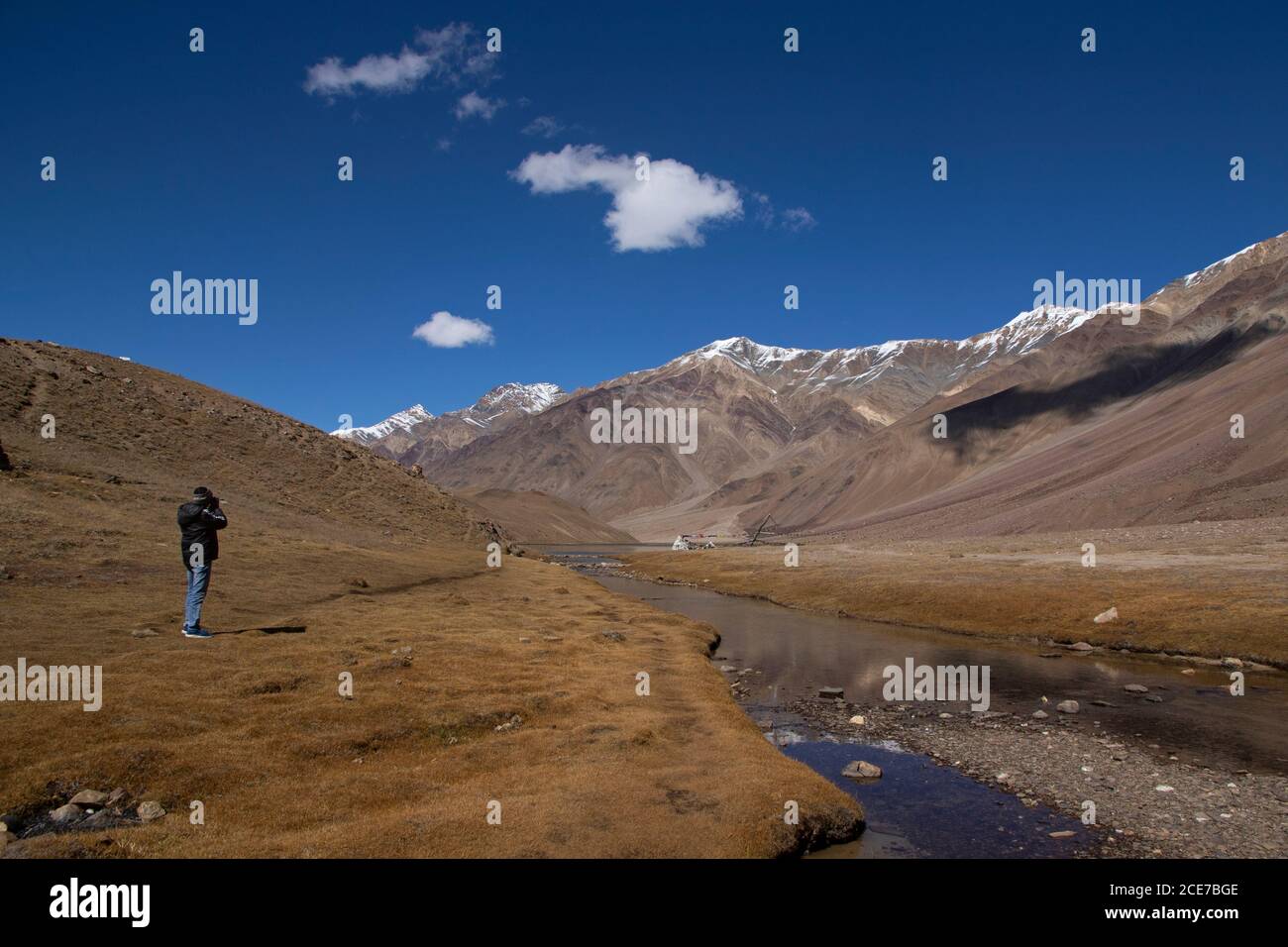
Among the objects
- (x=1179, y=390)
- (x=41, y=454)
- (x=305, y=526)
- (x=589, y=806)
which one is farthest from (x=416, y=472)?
(x=1179, y=390)

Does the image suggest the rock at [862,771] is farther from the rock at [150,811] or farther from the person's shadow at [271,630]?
the person's shadow at [271,630]

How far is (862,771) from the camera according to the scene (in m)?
19.7

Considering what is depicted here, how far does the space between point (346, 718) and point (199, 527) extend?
8.70m

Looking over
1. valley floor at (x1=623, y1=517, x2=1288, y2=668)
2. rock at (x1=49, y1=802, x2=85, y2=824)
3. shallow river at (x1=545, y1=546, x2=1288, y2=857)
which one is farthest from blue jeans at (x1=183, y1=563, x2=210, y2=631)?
valley floor at (x1=623, y1=517, x2=1288, y2=668)

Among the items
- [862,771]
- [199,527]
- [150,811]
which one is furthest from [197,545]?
[862,771]

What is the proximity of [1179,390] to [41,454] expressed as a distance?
222 meters

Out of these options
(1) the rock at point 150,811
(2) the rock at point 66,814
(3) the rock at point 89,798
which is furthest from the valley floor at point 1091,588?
(2) the rock at point 66,814

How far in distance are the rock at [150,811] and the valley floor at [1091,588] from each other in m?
42.2

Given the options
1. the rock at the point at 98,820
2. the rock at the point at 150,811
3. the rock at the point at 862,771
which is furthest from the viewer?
the rock at the point at 862,771

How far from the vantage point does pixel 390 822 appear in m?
12.5

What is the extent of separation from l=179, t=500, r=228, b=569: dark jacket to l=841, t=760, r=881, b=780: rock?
19.0 metres

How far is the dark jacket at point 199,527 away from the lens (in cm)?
2171
